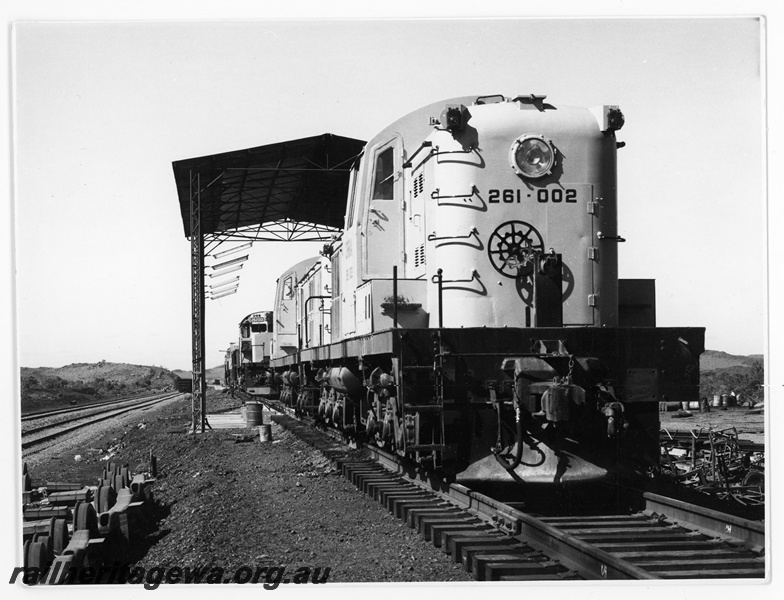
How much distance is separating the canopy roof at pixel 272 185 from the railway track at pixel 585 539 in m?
9.16

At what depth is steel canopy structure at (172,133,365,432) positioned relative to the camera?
16.9 meters

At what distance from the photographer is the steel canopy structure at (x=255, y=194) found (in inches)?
666

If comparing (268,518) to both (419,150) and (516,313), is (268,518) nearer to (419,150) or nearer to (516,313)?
(516,313)

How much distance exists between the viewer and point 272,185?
18.8 m

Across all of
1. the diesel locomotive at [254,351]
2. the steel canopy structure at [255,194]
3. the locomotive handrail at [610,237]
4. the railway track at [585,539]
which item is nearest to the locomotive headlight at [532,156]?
the locomotive handrail at [610,237]

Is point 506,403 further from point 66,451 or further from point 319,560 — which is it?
point 66,451

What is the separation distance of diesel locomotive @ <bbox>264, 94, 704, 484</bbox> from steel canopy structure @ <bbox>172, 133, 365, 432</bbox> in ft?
25.8

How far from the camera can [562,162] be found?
7.99 m

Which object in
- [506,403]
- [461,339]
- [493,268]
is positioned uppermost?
A: [493,268]

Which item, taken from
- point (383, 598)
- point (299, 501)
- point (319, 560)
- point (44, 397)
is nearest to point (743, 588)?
point (383, 598)

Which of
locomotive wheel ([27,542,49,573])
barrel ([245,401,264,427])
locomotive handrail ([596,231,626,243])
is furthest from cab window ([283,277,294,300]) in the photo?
locomotive wheel ([27,542,49,573])

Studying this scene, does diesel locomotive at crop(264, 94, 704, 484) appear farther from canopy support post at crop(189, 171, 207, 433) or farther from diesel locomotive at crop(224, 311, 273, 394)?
diesel locomotive at crop(224, 311, 273, 394)

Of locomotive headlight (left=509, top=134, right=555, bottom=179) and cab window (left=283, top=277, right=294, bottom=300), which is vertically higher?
locomotive headlight (left=509, top=134, right=555, bottom=179)

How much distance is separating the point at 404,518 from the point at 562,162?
145 inches
